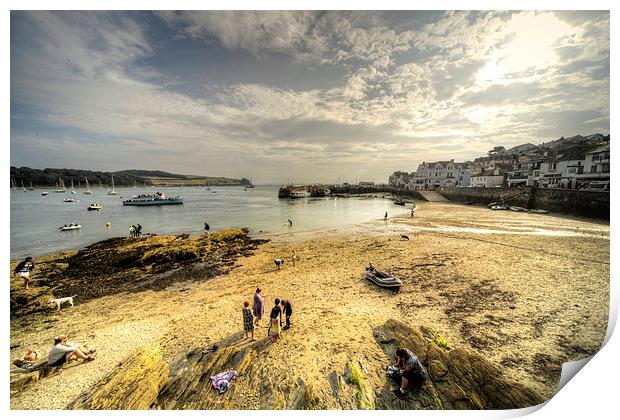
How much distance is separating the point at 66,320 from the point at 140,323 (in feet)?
13.2

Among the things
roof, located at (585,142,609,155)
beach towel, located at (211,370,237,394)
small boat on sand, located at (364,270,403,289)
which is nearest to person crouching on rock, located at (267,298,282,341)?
beach towel, located at (211,370,237,394)

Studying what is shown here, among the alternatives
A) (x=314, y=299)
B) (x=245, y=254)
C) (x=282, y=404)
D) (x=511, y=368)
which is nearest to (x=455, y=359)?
(x=511, y=368)

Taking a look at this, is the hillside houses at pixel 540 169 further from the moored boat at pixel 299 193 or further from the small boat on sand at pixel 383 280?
the moored boat at pixel 299 193

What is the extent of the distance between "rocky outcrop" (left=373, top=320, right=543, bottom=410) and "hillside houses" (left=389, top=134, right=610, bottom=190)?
101ft

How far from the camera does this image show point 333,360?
702 centimetres

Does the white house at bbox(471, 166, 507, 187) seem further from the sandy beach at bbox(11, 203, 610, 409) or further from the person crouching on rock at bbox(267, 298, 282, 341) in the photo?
the person crouching on rock at bbox(267, 298, 282, 341)

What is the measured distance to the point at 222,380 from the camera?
616cm

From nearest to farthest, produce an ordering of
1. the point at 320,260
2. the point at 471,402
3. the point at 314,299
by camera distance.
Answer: the point at 471,402 → the point at 314,299 → the point at 320,260

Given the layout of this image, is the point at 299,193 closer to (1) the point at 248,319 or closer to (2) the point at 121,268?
(2) the point at 121,268

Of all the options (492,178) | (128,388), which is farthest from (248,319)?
(492,178)

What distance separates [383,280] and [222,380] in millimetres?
8980

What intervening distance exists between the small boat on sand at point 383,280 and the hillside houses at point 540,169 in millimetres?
28261

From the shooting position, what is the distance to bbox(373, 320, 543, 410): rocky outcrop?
5.73m
